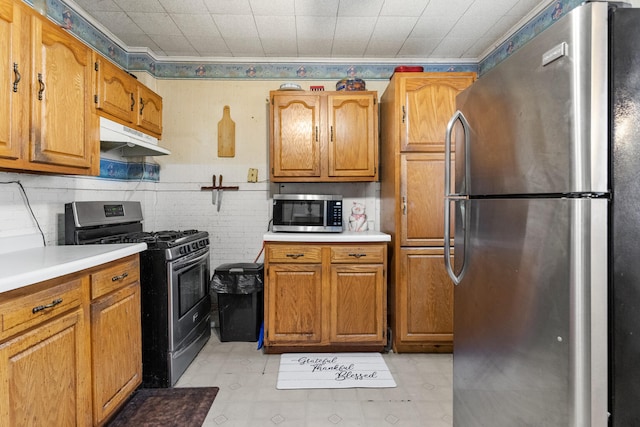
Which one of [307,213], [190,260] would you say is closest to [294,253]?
[307,213]

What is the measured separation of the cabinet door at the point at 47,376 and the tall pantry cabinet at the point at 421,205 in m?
2.03

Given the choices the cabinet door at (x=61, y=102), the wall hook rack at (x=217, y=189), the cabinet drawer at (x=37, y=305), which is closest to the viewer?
the cabinet drawer at (x=37, y=305)

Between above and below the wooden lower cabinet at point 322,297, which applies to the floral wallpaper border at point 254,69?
above

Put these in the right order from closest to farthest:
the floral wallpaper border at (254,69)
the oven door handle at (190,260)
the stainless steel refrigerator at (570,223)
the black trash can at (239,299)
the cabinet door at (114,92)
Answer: the stainless steel refrigerator at (570,223)
the cabinet door at (114,92)
the oven door handle at (190,260)
the black trash can at (239,299)
the floral wallpaper border at (254,69)

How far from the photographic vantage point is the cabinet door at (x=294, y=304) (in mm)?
2562

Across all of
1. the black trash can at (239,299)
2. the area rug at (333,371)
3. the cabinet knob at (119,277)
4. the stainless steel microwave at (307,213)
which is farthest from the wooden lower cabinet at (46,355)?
the stainless steel microwave at (307,213)

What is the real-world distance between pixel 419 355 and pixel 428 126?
1806mm

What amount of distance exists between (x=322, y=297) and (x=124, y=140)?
→ 1.80 m

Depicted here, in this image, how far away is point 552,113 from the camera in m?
0.82

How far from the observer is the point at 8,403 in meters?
1.13

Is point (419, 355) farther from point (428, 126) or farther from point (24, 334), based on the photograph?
point (24, 334)

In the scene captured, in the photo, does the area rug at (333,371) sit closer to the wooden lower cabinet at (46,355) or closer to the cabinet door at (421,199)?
the cabinet door at (421,199)

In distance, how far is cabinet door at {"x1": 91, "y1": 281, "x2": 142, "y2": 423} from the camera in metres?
1.61

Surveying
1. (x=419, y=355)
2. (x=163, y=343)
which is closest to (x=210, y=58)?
(x=163, y=343)
